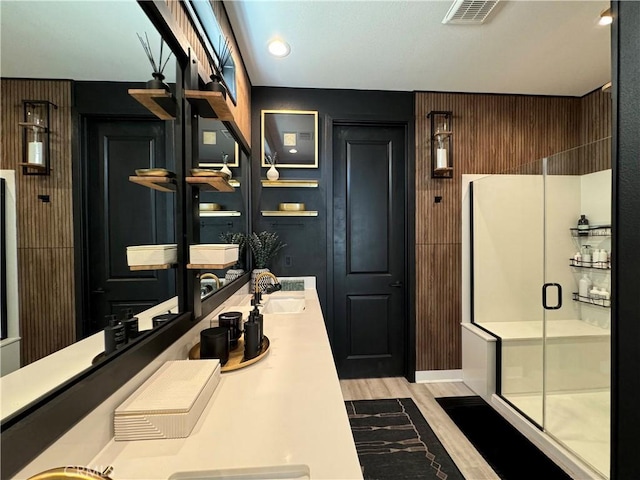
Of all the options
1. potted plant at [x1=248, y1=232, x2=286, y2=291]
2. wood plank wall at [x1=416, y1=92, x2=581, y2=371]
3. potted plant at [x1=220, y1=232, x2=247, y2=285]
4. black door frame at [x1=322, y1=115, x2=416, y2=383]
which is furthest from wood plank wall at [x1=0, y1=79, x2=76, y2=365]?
wood plank wall at [x1=416, y1=92, x2=581, y2=371]

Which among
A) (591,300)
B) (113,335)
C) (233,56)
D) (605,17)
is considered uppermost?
(605,17)

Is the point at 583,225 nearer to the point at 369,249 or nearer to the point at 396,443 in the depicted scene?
the point at 369,249

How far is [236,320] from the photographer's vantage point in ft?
4.27

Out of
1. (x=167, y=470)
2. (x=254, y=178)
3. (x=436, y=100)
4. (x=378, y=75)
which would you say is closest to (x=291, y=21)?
(x=378, y=75)

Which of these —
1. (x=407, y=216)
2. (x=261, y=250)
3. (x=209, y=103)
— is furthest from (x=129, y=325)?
(x=407, y=216)

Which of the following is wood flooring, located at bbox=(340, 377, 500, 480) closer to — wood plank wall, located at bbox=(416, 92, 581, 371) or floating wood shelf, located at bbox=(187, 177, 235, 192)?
wood plank wall, located at bbox=(416, 92, 581, 371)

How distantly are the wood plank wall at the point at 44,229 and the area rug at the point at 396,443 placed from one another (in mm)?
1866

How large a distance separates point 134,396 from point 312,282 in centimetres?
205

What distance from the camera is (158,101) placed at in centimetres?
98

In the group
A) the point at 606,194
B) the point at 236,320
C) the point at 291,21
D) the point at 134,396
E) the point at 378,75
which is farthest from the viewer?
the point at 378,75

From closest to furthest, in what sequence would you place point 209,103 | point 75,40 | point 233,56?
1. point 75,40
2. point 209,103
3. point 233,56

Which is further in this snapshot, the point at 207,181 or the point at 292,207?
the point at 292,207

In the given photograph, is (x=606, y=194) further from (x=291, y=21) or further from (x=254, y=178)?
(x=254, y=178)

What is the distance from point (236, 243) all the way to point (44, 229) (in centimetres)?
176
